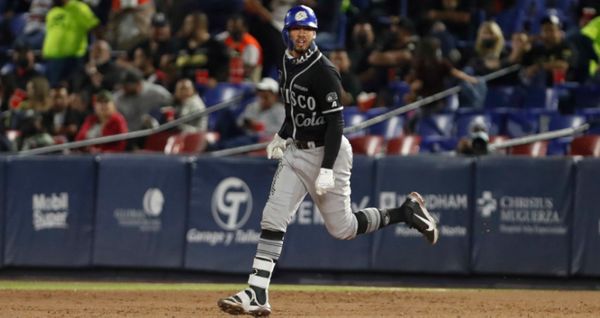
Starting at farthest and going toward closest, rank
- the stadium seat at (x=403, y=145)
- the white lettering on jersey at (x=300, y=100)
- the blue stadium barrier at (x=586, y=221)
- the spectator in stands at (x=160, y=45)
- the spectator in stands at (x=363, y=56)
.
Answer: the spectator in stands at (x=160, y=45) < the spectator in stands at (x=363, y=56) < the stadium seat at (x=403, y=145) < the blue stadium barrier at (x=586, y=221) < the white lettering on jersey at (x=300, y=100)

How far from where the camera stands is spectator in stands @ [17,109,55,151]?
16.6 meters

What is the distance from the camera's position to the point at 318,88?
30.4ft

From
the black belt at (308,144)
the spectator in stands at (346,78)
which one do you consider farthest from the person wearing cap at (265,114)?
the black belt at (308,144)

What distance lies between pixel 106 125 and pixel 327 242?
3666 millimetres

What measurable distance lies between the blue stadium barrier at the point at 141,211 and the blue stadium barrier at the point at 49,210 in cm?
16

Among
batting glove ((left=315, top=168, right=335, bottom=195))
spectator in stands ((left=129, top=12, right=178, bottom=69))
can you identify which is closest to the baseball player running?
batting glove ((left=315, top=168, right=335, bottom=195))

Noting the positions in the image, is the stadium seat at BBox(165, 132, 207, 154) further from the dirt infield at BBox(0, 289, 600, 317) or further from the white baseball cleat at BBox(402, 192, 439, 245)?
the white baseball cleat at BBox(402, 192, 439, 245)

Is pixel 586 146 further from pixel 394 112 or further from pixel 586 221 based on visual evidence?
pixel 394 112

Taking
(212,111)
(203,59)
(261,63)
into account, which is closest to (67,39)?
(203,59)

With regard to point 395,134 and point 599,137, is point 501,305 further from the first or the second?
point 395,134

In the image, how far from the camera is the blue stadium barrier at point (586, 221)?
14023mm

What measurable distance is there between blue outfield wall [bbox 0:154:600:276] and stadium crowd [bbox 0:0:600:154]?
89 centimetres

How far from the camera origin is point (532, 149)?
15391 millimetres

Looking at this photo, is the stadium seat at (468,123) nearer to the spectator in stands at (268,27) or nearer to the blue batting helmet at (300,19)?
the spectator in stands at (268,27)
